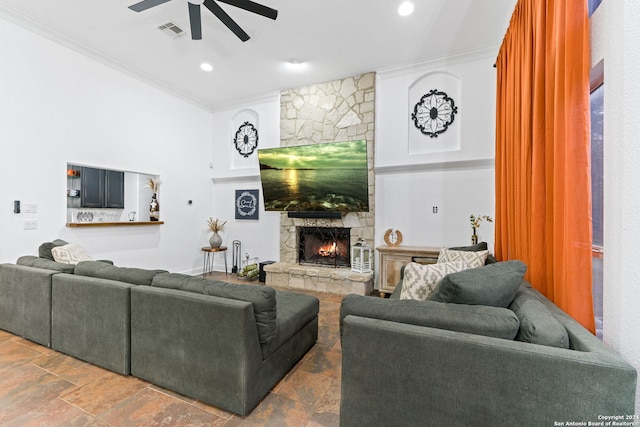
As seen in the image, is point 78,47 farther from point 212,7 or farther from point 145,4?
point 212,7

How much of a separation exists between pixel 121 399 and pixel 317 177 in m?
3.54

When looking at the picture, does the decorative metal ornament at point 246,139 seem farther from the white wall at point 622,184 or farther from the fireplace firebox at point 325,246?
the white wall at point 622,184

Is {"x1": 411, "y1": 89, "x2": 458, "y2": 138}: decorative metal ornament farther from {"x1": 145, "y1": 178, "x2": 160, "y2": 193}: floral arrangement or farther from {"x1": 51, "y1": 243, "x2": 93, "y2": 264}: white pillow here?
{"x1": 51, "y1": 243, "x2": 93, "y2": 264}: white pillow

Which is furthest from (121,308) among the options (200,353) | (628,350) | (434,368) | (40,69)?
(40,69)

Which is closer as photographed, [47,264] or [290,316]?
[290,316]

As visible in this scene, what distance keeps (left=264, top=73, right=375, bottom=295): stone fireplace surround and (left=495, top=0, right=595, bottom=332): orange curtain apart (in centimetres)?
201

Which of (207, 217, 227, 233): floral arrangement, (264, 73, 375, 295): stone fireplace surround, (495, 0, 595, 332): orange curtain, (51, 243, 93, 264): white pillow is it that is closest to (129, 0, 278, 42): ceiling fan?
(264, 73, 375, 295): stone fireplace surround

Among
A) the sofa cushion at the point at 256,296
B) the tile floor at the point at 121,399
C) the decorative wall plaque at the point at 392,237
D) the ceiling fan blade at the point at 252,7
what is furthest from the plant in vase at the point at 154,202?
the decorative wall plaque at the point at 392,237

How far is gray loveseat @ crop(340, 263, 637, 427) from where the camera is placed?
96 centimetres

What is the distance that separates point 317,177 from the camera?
456cm

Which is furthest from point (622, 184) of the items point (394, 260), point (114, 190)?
point (114, 190)

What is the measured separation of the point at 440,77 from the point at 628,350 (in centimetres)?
402

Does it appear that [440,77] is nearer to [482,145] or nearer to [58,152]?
[482,145]

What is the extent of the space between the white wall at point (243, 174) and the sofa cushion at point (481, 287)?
4182 mm
